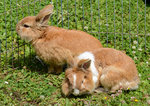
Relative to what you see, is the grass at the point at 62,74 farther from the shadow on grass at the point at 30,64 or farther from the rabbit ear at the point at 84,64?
the rabbit ear at the point at 84,64

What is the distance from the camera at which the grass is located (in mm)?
4465

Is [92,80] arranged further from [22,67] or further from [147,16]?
[147,16]

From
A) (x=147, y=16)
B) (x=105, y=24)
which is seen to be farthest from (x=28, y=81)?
(x=147, y=16)

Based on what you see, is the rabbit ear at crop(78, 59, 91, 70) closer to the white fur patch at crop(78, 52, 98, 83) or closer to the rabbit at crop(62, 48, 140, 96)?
the rabbit at crop(62, 48, 140, 96)

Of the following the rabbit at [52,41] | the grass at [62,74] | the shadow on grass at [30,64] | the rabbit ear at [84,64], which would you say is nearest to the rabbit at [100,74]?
the rabbit ear at [84,64]

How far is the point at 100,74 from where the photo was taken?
4676mm

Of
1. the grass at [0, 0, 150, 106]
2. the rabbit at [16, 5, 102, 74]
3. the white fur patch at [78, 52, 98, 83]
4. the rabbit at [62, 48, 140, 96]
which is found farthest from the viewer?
the rabbit at [16, 5, 102, 74]

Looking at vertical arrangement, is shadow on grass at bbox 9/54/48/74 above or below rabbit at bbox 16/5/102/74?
below

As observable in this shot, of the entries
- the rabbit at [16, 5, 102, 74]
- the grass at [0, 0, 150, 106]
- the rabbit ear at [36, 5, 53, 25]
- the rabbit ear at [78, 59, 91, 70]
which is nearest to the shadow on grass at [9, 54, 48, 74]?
the grass at [0, 0, 150, 106]

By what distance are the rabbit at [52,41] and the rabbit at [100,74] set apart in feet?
0.98

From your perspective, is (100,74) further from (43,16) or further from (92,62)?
(43,16)

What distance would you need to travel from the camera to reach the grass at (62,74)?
4.46 m

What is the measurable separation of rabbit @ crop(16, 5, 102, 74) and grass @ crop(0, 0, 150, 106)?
0.33m

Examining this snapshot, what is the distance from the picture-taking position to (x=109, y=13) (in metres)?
7.04
